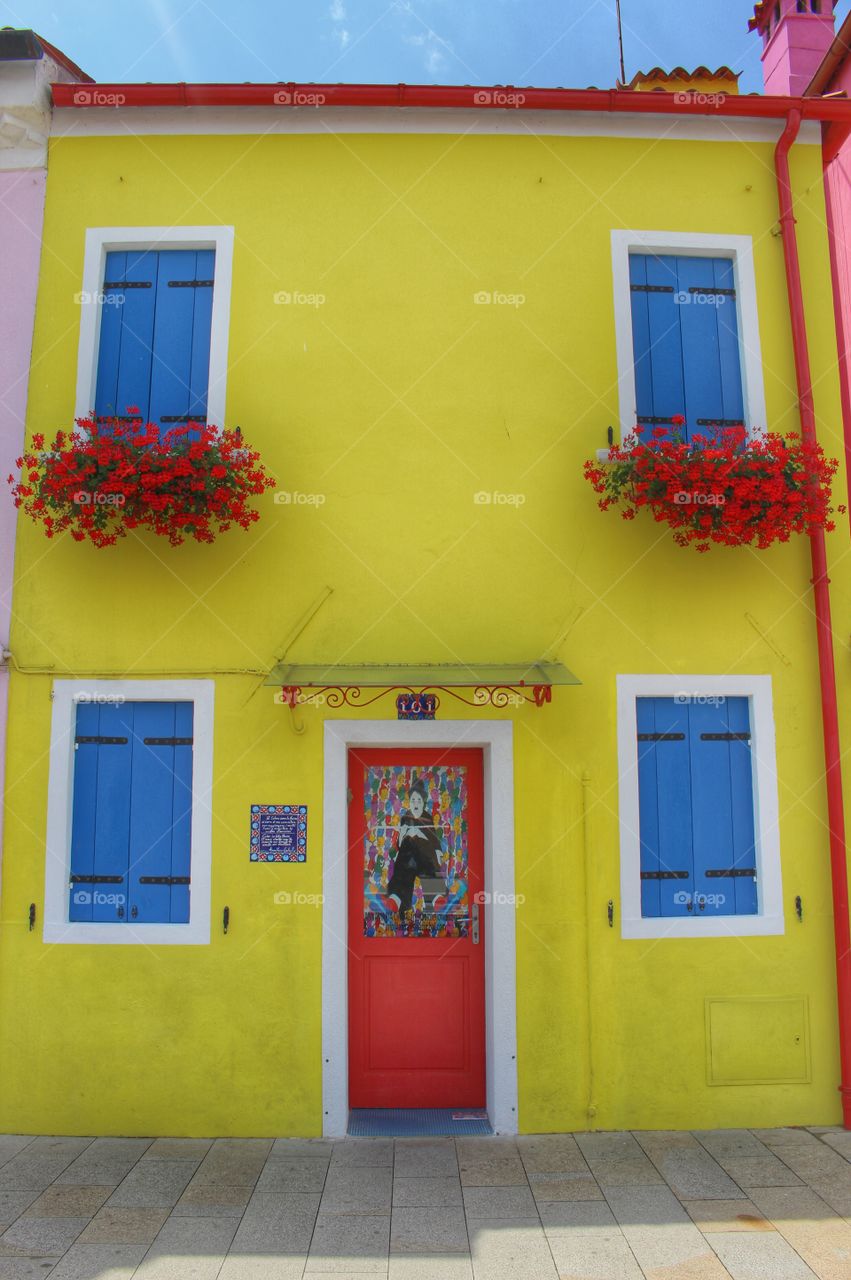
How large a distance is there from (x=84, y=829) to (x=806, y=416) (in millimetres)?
5915

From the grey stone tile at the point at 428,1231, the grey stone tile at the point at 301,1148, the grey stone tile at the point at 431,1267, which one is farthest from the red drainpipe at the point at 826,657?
the grey stone tile at the point at 301,1148

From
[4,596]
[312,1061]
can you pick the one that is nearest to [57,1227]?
[312,1061]

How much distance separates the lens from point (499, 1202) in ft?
17.2

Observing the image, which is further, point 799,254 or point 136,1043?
point 799,254

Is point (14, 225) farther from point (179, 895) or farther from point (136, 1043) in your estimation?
point (136, 1043)

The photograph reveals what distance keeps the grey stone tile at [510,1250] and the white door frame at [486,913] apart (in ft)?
3.82

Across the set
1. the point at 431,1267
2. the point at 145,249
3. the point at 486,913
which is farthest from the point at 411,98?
the point at 431,1267

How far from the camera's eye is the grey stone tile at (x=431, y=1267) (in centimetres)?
454

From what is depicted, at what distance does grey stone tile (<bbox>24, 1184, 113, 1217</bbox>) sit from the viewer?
511 cm

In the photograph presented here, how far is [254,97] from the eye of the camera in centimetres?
673

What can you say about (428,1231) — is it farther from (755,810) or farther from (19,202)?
(19,202)

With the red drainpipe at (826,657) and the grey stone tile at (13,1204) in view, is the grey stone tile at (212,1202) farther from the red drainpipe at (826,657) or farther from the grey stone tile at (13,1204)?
the red drainpipe at (826,657)

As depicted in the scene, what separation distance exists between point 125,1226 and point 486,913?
2854 millimetres

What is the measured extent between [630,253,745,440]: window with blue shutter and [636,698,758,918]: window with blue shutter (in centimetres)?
208
